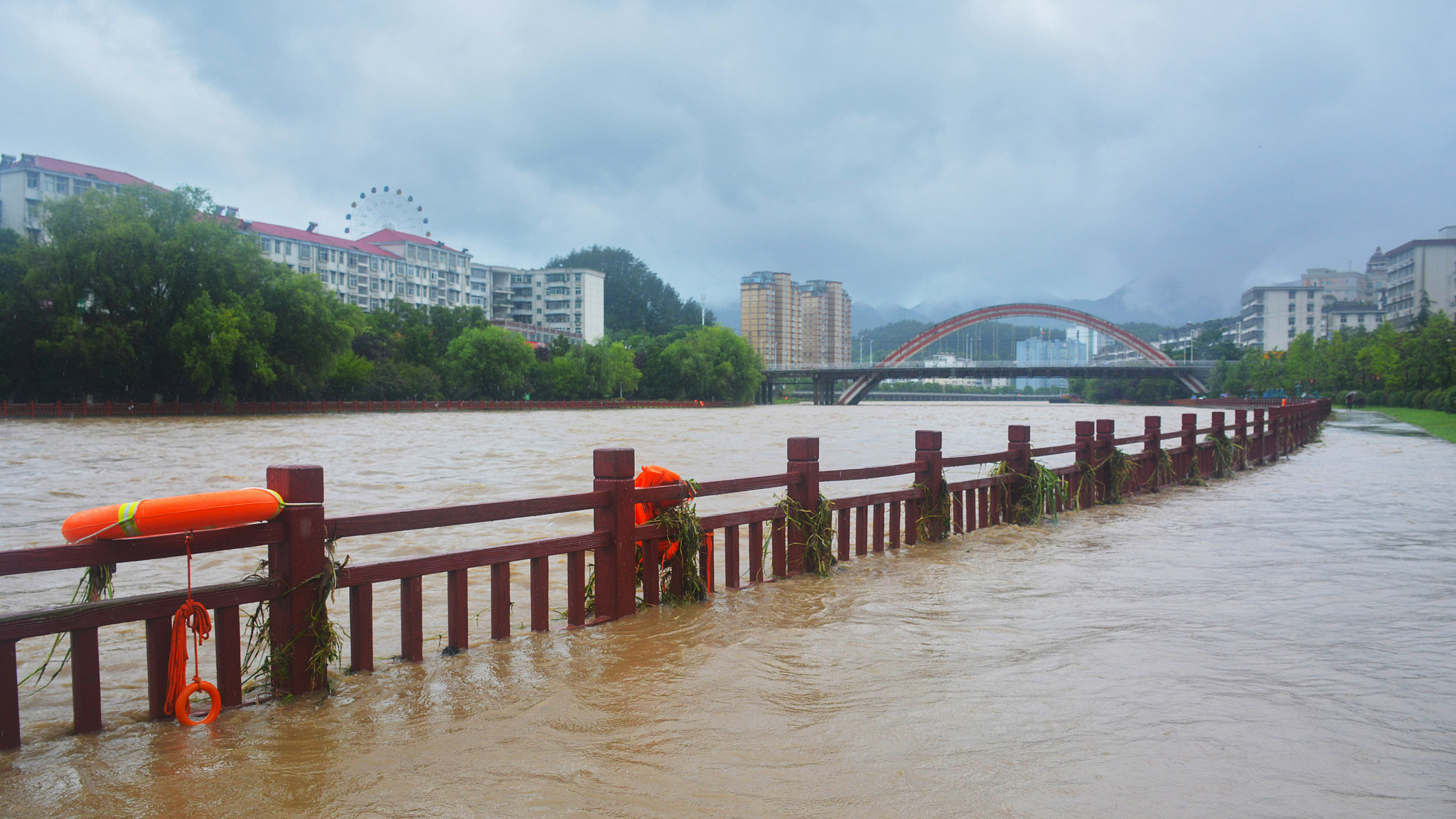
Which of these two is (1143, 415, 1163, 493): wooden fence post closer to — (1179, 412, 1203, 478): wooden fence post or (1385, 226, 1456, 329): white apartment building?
(1179, 412, 1203, 478): wooden fence post

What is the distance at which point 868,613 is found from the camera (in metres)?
6.08

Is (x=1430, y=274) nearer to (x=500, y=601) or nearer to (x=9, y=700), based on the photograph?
(x=500, y=601)

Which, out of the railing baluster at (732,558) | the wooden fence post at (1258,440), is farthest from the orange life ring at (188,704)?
the wooden fence post at (1258,440)

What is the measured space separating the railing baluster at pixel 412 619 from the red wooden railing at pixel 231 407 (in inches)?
1971

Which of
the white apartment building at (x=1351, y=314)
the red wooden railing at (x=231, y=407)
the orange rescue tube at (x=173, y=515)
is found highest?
the white apartment building at (x=1351, y=314)

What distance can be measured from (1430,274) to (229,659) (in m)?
131

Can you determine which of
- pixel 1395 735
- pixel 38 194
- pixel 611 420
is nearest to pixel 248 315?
pixel 611 420

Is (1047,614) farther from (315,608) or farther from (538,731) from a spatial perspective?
(315,608)

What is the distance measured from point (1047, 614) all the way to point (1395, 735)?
7.72 feet

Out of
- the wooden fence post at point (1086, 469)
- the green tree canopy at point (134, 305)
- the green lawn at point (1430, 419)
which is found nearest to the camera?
the wooden fence post at point (1086, 469)

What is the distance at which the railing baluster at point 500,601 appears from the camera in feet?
16.0

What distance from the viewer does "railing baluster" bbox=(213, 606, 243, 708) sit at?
380 centimetres

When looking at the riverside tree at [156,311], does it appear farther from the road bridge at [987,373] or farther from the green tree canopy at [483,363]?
the road bridge at [987,373]

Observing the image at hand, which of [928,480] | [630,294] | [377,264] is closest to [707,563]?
[928,480]
